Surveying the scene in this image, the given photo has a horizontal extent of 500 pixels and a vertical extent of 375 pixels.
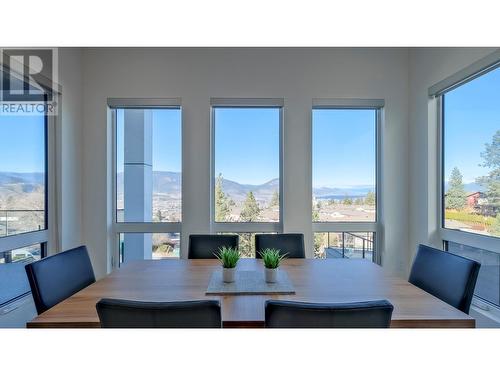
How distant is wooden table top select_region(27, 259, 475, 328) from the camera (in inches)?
42.9

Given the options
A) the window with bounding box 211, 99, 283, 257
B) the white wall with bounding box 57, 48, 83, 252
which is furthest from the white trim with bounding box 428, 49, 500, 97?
the white wall with bounding box 57, 48, 83, 252

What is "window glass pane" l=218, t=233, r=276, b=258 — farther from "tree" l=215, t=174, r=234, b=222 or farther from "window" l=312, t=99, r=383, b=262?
"window" l=312, t=99, r=383, b=262

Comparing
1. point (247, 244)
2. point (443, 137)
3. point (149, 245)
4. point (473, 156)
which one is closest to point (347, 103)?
point (443, 137)

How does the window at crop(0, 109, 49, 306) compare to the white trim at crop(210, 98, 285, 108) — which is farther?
the white trim at crop(210, 98, 285, 108)

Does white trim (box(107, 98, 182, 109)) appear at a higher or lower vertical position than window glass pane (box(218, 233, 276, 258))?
higher

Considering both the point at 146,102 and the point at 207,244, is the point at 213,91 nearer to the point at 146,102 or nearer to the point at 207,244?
the point at 146,102

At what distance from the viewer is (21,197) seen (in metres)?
2.27

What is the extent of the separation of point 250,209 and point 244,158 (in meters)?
0.56

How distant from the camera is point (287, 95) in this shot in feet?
9.89

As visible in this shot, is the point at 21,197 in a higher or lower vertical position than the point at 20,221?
higher

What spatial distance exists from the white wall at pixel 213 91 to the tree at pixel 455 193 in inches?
21.9

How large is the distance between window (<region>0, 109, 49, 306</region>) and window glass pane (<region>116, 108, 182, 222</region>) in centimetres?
73
